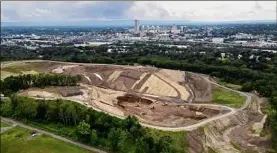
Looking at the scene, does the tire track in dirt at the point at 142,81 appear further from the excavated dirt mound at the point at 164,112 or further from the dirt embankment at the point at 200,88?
the dirt embankment at the point at 200,88

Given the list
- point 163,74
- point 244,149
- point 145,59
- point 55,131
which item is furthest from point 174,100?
point 145,59

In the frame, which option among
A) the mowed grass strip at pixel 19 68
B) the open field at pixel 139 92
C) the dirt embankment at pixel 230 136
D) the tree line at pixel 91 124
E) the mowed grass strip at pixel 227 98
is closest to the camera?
the tree line at pixel 91 124

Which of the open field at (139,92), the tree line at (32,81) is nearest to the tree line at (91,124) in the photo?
the open field at (139,92)

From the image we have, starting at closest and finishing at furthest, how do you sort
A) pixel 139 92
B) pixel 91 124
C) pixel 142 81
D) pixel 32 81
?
pixel 91 124 → pixel 32 81 → pixel 139 92 → pixel 142 81

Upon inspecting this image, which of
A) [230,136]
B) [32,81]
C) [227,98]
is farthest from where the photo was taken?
[32,81]

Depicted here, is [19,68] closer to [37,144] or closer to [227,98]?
[37,144]

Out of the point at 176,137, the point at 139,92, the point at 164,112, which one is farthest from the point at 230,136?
the point at 139,92

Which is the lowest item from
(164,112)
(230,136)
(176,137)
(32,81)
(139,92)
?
(230,136)
